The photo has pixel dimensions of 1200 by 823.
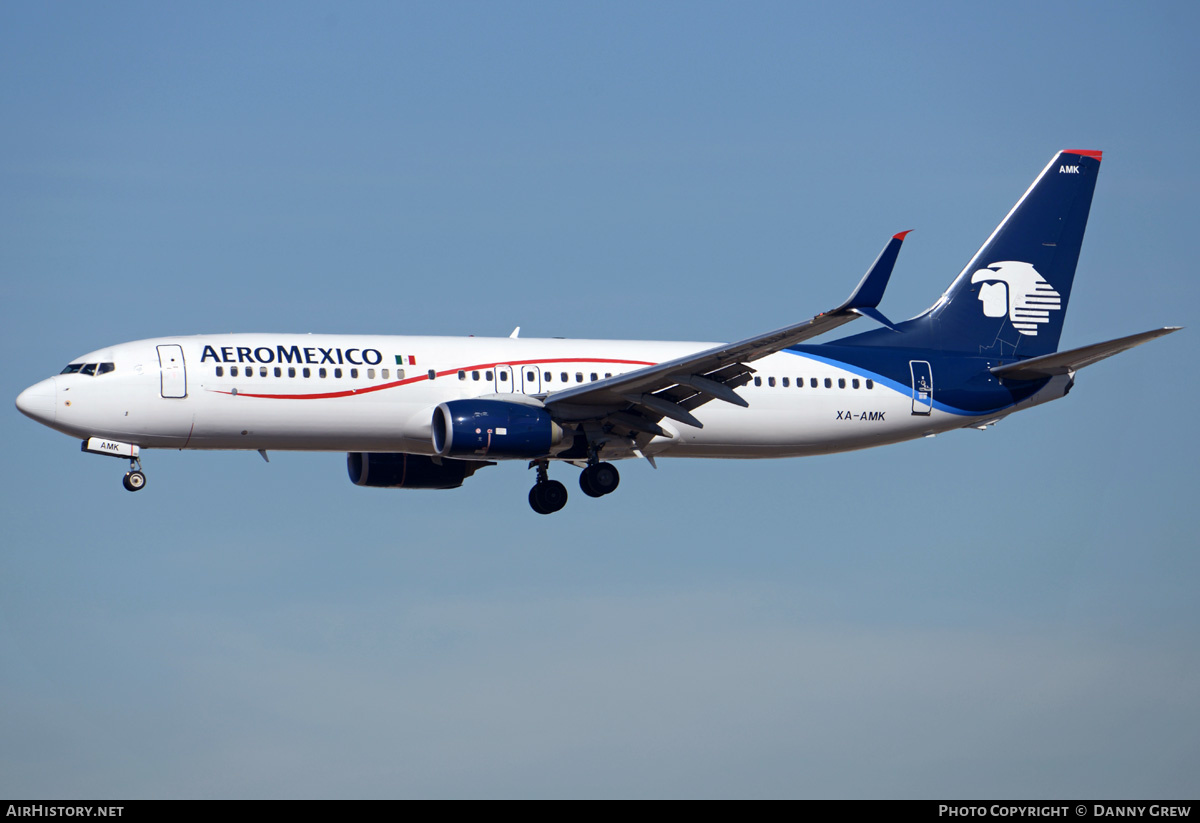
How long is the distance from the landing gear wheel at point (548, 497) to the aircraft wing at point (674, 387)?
299 centimetres

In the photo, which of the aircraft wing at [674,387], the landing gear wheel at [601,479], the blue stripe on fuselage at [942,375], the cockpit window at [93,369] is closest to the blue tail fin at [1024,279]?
the blue stripe on fuselage at [942,375]

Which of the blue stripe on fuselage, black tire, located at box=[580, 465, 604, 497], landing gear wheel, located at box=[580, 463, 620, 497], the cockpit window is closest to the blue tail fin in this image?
the blue stripe on fuselage

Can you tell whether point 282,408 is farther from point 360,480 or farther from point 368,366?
point 360,480

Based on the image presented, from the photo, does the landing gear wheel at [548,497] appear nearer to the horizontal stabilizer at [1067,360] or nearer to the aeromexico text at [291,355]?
the aeromexico text at [291,355]

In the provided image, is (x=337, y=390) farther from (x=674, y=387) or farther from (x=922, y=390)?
(x=922, y=390)

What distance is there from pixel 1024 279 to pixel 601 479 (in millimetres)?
16118

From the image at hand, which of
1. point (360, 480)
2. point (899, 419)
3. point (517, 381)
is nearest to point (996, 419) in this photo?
point (899, 419)

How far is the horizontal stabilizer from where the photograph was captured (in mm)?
43656

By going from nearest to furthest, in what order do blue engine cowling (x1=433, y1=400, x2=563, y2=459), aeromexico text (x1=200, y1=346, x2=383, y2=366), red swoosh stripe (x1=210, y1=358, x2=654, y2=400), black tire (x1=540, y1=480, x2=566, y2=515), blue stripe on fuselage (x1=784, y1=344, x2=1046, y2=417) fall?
blue engine cowling (x1=433, y1=400, x2=563, y2=459)
red swoosh stripe (x1=210, y1=358, x2=654, y2=400)
aeromexico text (x1=200, y1=346, x2=383, y2=366)
black tire (x1=540, y1=480, x2=566, y2=515)
blue stripe on fuselage (x1=784, y1=344, x2=1046, y2=417)

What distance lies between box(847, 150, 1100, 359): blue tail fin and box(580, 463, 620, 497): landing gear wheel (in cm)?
1030

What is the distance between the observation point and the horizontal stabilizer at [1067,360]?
143 ft

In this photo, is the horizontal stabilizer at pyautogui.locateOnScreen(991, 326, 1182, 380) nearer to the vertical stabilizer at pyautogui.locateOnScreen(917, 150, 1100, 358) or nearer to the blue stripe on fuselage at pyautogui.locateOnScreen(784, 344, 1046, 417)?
the blue stripe on fuselage at pyautogui.locateOnScreen(784, 344, 1046, 417)

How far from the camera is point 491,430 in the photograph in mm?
43250
